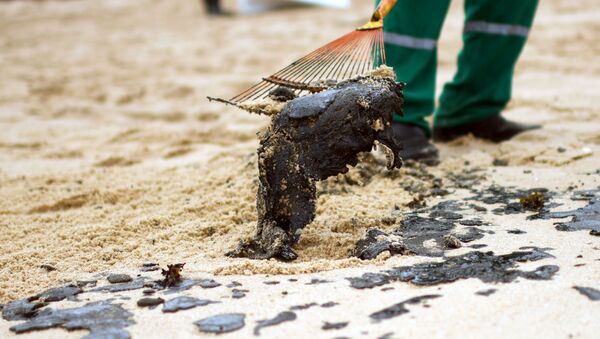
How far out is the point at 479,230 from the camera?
196cm

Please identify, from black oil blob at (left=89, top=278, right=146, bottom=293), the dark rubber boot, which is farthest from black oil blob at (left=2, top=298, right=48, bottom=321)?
the dark rubber boot

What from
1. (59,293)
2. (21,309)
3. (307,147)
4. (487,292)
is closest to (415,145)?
(307,147)

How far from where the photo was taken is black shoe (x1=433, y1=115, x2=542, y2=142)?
3.12 meters

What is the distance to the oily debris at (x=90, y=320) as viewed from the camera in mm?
1485

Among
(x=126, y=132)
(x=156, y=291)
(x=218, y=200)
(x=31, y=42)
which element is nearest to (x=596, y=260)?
(x=156, y=291)

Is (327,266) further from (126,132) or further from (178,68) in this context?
(178,68)

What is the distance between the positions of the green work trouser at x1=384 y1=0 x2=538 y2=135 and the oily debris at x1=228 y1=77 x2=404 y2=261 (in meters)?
0.87

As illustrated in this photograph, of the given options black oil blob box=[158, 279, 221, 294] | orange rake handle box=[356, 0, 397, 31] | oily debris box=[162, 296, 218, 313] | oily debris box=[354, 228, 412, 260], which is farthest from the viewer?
orange rake handle box=[356, 0, 397, 31]

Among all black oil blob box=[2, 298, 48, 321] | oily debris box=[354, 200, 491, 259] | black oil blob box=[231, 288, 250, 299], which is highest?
oily debris box=[354, 200, 491, 259]

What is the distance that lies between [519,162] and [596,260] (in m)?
1.15

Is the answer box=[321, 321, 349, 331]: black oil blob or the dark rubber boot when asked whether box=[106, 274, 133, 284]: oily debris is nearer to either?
box=[321, 321, 349, 331]: black oil blob

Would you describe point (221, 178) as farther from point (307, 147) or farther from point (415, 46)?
point (415, 46)

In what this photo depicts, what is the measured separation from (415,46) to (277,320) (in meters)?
1.61

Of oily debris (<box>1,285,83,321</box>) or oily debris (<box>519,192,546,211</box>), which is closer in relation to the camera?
oily debris (<box>1,285,83,321</box>)
